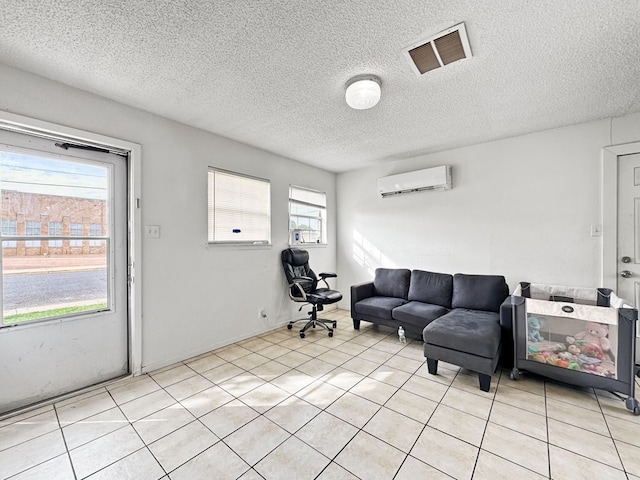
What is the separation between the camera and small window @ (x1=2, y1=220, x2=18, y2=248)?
78.9 inches

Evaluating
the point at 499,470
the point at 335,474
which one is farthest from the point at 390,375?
the point at 335,474

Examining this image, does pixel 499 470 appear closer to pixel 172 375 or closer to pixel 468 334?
pixel 468 334

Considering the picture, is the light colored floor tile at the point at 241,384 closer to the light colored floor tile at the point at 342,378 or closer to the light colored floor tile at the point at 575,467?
the light colored floor tile at the point at 342,378

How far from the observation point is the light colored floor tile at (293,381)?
2.33m

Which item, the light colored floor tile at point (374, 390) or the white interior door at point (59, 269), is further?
the light colored floor tile at point (374, 390)

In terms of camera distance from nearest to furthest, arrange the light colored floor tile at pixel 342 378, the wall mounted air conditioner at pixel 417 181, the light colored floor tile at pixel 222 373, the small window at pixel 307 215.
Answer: the light colored floor tile at pixel 342 378
the light colored floor tile at pixel 222 373
the wall mounted air conditioner at pixel 417 181
the small window at pixel 307 215

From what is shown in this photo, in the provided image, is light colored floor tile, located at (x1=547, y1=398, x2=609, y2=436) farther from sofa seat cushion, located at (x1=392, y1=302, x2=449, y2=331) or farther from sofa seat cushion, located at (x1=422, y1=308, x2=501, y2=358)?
sofa seat cushion, located at (x1=392, y1=302, x2=449, y2=331)

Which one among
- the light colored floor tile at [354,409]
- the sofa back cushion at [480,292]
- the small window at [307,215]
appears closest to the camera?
the light colored floor tile at [354,409]

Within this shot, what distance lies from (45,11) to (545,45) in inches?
118

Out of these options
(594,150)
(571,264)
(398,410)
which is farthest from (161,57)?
(571,264)

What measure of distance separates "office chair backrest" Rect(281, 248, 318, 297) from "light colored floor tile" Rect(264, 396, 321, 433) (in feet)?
5.80

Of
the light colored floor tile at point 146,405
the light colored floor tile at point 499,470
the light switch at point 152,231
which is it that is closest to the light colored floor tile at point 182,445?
the light colored floor tile at point 146,405

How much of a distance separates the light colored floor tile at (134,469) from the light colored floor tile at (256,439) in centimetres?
39

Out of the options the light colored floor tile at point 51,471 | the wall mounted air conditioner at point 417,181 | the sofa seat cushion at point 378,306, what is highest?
the wall mounted air conditioner at point 417,181
